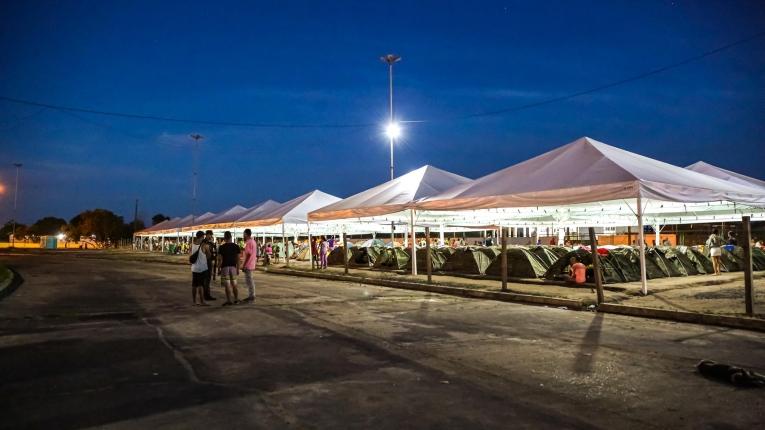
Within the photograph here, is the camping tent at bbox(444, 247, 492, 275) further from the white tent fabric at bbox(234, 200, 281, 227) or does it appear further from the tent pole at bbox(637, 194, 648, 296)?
the white tent fabric at bbox(234, 200, 281, 227)

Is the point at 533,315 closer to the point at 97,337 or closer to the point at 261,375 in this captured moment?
the point at 261,375

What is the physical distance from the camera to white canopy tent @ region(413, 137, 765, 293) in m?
12.7

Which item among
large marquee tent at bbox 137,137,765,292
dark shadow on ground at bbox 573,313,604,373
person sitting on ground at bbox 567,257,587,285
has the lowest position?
dark shadow on ground at bbox 573,313,604,373

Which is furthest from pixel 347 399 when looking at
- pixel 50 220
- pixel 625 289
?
pixel 50 220

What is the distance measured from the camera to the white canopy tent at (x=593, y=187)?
41.8 ft

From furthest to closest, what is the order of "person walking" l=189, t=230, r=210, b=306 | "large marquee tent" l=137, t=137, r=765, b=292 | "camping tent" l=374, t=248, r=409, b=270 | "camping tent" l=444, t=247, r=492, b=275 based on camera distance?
"camping tent" l=374, t=248, r=409, b=270 < "camping tent" l=444, t=247, r=492, b=275 < "large marquee tent" l=137, t=137, r=765, b=292 < "person walking" l=189, t=230, r=210, b=306

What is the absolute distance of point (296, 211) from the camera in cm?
2812

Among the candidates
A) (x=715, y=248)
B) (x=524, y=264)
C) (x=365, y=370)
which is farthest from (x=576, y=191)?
(x=365, y=370)

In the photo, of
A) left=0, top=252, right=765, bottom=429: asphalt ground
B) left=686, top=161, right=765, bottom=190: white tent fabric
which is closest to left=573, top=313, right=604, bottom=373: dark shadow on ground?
left=0, top=252, right=765, bottom=429: asphalt ground

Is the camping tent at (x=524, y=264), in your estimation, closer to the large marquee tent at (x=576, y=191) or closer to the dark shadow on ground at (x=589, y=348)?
the large marquee tent at (x=576, y=191)

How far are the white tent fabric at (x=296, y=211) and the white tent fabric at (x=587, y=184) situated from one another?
462 inches

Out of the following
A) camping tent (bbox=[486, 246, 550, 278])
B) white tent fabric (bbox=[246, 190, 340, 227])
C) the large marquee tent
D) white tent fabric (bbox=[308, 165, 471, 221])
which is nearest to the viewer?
the large marquee tent

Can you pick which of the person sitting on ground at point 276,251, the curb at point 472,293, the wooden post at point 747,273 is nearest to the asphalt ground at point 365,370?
the wooden post at point 747,273

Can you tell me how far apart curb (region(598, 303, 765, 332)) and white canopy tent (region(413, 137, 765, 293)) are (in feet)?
7.54
